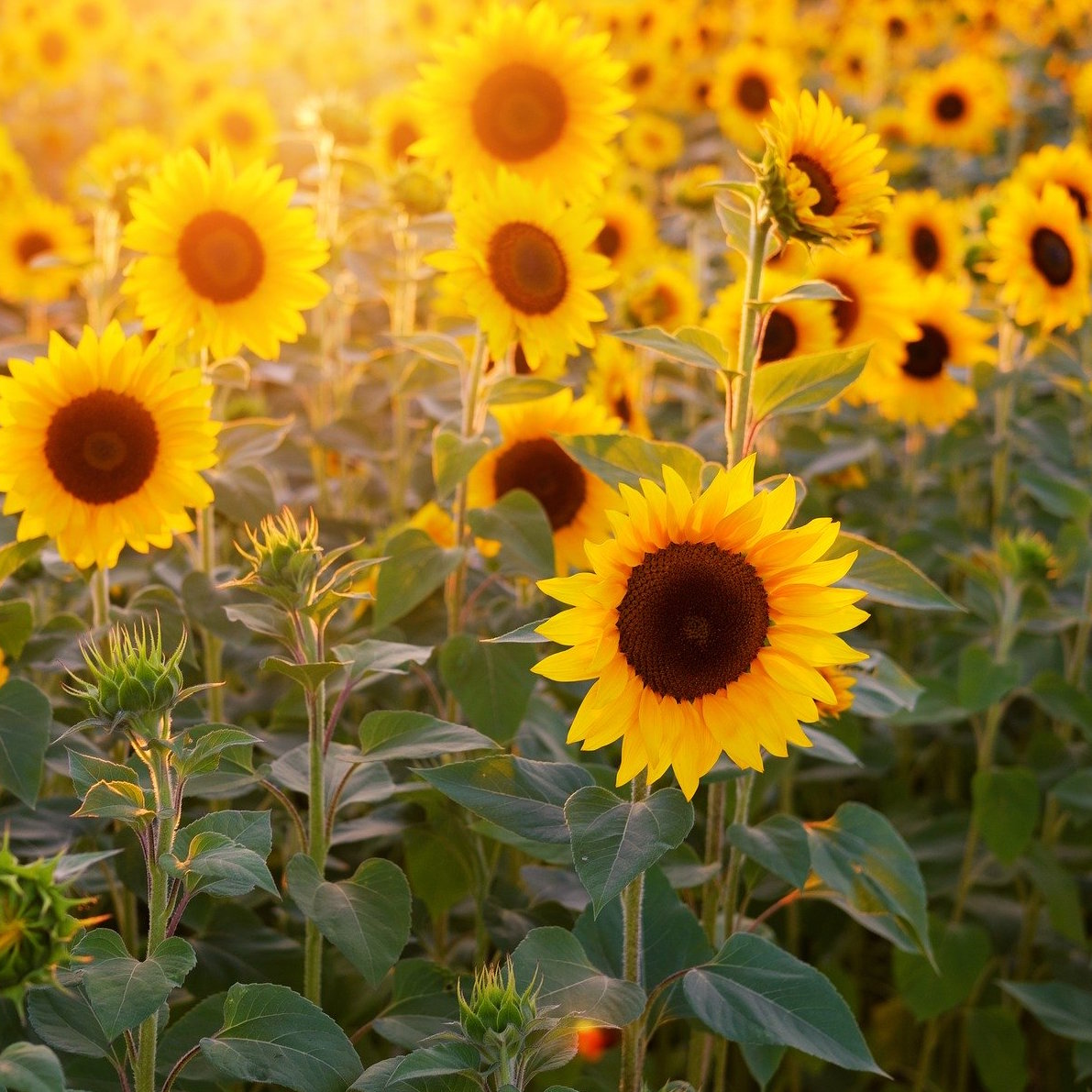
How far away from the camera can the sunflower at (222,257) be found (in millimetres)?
2094

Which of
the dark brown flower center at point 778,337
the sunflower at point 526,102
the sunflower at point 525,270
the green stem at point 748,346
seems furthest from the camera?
the dark brown flower center at point 778,337

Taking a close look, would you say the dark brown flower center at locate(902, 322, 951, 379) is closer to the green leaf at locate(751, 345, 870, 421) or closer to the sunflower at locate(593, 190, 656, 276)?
the sunflower at locate(593, 190, 656, 276)

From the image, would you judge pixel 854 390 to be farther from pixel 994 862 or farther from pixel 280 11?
pixel 280 11

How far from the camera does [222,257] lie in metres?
2.16

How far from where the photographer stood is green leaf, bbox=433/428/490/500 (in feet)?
6.10

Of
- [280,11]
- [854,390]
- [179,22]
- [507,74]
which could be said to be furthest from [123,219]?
[280,11]

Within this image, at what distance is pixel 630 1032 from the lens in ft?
4.67

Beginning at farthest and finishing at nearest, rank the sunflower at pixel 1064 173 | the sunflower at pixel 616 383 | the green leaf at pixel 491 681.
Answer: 1. the sunflower at pixel 1064 173
2. the sunflower at pixel 616 383
3. the green leaf at pixel 491 681

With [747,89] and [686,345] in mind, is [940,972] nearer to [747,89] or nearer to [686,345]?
[686,345]

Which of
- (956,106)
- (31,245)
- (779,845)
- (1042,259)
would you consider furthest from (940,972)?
(956,106)

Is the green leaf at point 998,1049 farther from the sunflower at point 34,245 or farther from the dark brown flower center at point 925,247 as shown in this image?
the sunflower at point 34,245

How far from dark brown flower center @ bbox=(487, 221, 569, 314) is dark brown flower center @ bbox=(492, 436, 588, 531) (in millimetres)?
306

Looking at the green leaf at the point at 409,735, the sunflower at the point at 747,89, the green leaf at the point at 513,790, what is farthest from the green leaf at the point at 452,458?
the sunflower at the point at 747,89

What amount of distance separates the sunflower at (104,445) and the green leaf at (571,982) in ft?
2.66
